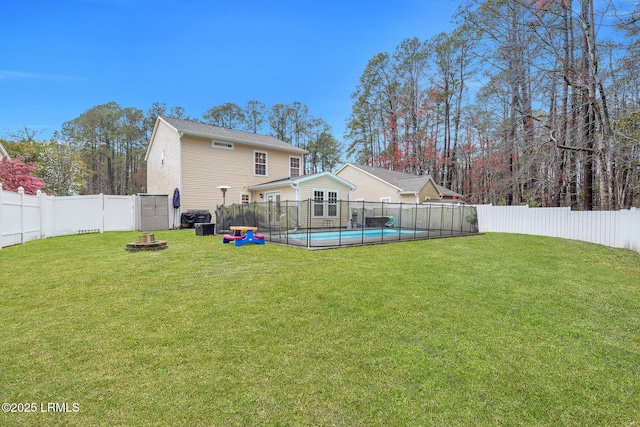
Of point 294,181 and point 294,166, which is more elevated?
point 294,166

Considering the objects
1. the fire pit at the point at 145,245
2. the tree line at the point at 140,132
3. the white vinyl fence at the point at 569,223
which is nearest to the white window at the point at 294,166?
the white vinyl fence at the point at 569,223

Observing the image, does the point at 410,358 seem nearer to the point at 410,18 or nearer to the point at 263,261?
the point at 263,261

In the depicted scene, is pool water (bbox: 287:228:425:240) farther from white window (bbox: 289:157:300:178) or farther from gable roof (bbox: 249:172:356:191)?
white window (bbox: 289:157:300:178)

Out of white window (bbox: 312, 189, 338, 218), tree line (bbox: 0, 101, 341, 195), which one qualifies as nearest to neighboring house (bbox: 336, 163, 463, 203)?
white window (bbox: 312, 189, 338, 218)

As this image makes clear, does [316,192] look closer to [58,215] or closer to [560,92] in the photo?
[58,215]

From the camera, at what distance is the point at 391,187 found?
1942cm

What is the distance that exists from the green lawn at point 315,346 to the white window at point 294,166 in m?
13.0

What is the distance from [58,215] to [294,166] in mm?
11533

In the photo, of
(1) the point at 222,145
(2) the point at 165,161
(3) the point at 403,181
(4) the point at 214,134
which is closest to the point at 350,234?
(1) the point at 222,145

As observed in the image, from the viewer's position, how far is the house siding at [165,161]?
47.4 feet

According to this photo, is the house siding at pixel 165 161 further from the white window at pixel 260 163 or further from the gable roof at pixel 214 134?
the white window at pixel 260 163

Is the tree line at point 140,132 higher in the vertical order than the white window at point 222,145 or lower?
higher

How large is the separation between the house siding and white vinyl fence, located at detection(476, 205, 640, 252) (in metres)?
15.3

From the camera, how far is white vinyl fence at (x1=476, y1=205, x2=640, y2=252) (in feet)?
29.5
